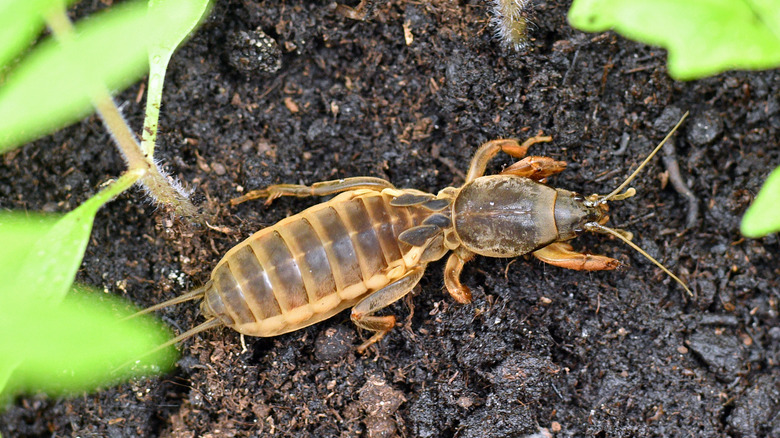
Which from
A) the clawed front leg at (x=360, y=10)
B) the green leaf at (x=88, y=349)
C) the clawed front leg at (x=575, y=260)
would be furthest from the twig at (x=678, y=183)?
the green leaf at (x=88, y=349)

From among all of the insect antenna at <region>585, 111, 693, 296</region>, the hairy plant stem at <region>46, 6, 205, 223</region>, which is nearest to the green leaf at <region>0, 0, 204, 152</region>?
the hairy plant stem at <region>46, 6, 205, 223</region>

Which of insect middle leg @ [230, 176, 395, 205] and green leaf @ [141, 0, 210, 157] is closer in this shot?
green leaf @ [141, 0, 210, 157]

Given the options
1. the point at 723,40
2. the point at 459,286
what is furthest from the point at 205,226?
the point at 723,40

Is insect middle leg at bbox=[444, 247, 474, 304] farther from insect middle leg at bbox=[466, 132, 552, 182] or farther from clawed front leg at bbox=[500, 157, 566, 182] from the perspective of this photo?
clawed front leg at bbox=[500, 157, 566, 182]

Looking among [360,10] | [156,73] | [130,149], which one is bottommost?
[360,10]

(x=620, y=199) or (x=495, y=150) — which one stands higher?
(x=495, y=150)

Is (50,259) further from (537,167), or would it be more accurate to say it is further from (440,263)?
(537,167)

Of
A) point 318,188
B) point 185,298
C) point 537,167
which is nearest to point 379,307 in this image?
point 318,188
